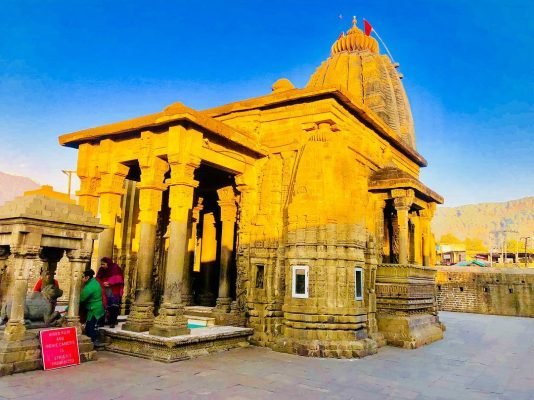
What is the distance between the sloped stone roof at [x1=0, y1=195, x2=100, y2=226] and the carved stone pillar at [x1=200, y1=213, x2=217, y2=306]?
278 inches

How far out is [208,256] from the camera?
15.1 metres

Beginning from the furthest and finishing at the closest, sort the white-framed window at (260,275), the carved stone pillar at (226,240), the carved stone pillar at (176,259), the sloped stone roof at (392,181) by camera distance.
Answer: the sloped stone roof at (392,181), the carved stone pillar at (226,240), the white-framed window at (260,275), the carved stone pillar at (176,259)

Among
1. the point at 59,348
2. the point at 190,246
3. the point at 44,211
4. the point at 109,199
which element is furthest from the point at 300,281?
the point at 190,246

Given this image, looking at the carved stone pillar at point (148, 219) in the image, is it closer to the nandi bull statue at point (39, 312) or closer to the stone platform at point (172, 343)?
the stone platform at point (172, 343)

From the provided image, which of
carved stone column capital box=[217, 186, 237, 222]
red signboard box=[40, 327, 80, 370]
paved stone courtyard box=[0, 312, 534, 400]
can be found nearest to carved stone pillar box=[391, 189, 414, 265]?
paved stone courtyard box=[0, 312, 534, 400]

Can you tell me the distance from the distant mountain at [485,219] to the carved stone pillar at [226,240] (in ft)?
487

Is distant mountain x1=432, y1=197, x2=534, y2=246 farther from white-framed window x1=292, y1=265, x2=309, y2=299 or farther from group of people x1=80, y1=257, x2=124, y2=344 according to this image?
group of people x1=80, y1=257, x2=124, y2=344

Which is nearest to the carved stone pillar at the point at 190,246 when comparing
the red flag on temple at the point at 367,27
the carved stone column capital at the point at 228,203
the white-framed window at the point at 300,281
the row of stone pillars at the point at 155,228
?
the carved stone column capital at the point at 228,203

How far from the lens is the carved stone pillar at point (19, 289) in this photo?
6.93m

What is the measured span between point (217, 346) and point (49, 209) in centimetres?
455

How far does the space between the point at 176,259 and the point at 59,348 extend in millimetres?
2764

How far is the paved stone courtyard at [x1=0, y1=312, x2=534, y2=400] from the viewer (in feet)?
19.6

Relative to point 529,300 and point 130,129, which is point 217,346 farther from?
point 529,300

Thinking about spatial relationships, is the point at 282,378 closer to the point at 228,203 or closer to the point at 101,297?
the point at 101,297
